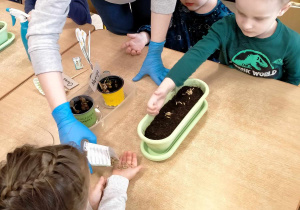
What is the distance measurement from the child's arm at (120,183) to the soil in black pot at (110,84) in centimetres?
24

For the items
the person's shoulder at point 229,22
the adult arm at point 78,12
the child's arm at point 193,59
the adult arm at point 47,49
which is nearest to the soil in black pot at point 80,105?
the adult arm at point 47,49

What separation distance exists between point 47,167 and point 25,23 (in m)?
0.77

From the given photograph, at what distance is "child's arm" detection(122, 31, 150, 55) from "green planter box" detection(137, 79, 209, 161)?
12.6 inches

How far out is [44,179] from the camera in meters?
0.46

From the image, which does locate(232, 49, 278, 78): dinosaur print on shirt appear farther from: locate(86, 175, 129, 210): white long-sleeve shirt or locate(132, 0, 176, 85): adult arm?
locate(86, 175, 129, 210): white long-sleeve shirt

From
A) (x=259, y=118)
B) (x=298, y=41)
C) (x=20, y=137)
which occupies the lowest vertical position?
(x=20, y=137)

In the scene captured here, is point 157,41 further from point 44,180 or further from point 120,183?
point 44,180

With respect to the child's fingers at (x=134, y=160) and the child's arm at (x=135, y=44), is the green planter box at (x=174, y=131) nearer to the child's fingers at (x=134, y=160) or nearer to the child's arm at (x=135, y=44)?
the child's fingers at (x=134, y=160)

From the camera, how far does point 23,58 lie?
118 cm

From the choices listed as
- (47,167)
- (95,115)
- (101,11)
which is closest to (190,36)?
(101,11)

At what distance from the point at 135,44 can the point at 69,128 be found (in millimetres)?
496

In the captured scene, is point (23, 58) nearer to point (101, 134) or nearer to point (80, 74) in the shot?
point (80, 74)

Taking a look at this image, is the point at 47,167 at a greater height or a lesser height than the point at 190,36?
greater

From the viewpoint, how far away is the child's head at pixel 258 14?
2.50ft
